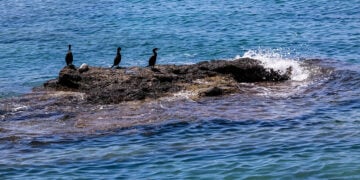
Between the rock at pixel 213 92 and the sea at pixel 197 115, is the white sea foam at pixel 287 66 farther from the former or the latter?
the rock at pixel 213 92

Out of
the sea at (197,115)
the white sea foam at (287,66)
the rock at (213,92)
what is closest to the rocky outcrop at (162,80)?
the rock at (213,92)

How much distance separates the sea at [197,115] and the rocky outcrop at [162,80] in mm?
418

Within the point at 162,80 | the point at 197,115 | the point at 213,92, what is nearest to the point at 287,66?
the point at 213,92

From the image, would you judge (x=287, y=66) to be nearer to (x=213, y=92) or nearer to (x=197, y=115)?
(x=213, y=92)

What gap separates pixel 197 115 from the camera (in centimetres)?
1911

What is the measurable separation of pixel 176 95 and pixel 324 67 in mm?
5974

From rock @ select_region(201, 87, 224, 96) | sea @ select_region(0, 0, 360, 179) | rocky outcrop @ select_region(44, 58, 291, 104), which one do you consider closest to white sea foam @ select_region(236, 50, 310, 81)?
sea @ select_region(0, 0, 360, 179)

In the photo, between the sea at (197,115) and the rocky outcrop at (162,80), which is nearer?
the sea at (197,115)

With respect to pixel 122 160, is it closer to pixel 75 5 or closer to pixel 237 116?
pixel 237 116

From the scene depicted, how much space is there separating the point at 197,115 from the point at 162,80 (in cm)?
297

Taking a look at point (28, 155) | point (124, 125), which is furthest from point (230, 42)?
point (28, 155)

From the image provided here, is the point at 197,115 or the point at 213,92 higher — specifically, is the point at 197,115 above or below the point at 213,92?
below

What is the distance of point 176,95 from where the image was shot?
2084cm

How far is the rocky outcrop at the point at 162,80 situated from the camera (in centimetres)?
2095
